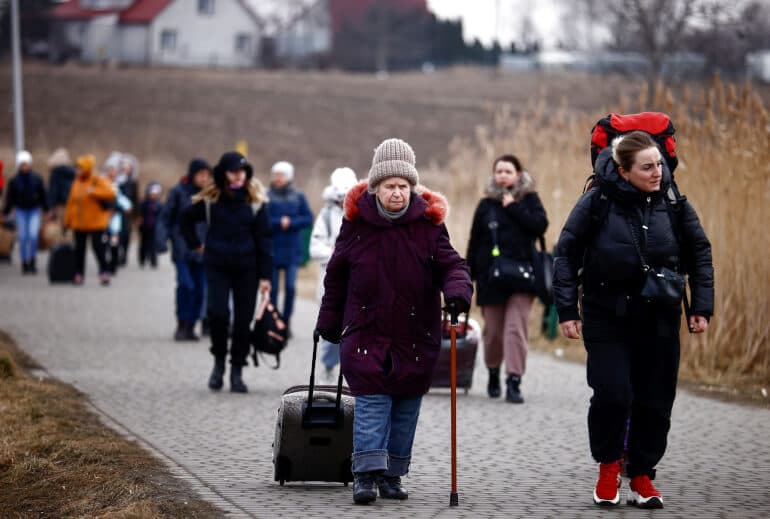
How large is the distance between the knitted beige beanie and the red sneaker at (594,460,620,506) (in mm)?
1642

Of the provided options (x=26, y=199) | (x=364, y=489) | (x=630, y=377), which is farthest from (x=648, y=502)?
(x=26, y=199)

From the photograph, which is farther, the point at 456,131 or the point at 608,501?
the point at 456,131

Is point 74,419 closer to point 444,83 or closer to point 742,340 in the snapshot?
point 742,340

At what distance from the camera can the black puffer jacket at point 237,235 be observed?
1103 cm

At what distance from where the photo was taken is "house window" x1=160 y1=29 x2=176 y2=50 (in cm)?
8981

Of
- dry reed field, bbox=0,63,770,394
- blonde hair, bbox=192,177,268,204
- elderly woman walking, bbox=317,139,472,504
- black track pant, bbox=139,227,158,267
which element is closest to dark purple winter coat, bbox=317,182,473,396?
elderly woman walking, bbox=317,139,472,504

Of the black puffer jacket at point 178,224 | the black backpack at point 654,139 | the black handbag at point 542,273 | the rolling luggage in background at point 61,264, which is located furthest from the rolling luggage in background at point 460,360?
the rolling luggage in background at point 61,264

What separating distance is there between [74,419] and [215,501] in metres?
2.74

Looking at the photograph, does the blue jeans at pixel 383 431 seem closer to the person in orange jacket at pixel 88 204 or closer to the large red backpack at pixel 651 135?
the large red backpack at pixel 651 135

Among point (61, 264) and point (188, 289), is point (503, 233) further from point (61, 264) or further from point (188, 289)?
point (61, 264)

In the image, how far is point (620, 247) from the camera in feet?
22.2

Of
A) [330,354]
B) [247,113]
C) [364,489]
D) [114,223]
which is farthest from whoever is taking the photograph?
[247,113]

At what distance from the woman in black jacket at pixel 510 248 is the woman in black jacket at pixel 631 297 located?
3.94m

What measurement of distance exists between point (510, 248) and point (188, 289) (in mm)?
5013
